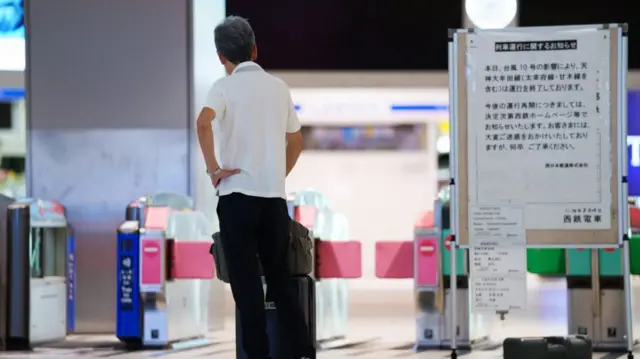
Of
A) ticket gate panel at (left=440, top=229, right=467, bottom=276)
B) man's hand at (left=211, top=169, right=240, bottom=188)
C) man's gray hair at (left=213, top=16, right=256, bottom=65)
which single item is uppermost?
man's gray hair at (left=213, top=16, right=256, bottom=65)

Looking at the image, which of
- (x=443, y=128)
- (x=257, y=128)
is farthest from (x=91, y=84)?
(x=443, y=128)

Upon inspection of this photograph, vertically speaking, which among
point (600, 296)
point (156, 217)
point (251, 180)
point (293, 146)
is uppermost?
point (293, 146)

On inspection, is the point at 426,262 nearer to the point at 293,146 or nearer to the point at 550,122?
the point at 550,122

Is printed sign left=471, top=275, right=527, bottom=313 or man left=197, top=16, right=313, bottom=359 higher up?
man left=197, top=16, right=313, bottom=359

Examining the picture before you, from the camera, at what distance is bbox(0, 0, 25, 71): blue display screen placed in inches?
453

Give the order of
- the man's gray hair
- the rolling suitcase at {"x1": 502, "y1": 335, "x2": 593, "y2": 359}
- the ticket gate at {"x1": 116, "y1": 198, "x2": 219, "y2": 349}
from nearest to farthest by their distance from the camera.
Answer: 1. the man's gray hair
2. the rolling suitcase at {"x1": 502, "y1": 335, "x2": 593, "y2": 359}
3. the ticket gate at {"x1": 116, "y1": 198, "x2": 219, "y2": 349}

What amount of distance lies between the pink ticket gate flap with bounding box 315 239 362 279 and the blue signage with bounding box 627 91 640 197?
184cm

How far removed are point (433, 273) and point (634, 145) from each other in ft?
5.04

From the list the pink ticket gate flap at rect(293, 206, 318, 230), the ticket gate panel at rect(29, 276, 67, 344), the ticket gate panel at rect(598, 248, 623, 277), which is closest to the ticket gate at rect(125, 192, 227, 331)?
the ticket gate panel at rect(29, 276, 67, 344)

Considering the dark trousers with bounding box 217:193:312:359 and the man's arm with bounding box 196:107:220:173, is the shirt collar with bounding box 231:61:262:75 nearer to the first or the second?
the man's arm with bounding box 196:107:220:173

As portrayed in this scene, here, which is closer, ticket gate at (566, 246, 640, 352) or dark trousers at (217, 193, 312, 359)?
dark trousers at (217, 193, 312, 359)

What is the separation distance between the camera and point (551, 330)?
351 inches

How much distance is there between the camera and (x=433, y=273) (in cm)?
746

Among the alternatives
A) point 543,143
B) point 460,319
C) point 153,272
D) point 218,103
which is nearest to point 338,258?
point 460,319
